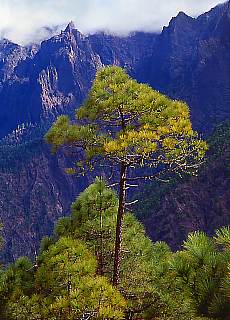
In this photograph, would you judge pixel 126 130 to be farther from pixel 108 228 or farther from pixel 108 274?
pixel 108 274

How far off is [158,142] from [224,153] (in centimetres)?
6379

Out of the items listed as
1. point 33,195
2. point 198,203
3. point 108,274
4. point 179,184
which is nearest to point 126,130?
point 108,274

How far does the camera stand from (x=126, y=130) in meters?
7.93

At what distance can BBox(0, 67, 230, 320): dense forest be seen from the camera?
267 inches

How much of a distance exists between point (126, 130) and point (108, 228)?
2.61 m

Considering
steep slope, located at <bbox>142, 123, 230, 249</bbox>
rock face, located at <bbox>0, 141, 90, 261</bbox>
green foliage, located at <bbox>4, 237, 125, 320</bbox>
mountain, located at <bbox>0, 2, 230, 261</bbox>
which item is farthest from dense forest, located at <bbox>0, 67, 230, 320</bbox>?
rock face, located at <bbox>0, 141, 90, 261</bbox>

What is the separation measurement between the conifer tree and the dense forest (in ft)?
0.06

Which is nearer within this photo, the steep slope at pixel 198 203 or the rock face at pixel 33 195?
the steep slope at pixel 198 203

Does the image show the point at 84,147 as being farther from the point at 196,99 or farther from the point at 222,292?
the point at 196,99

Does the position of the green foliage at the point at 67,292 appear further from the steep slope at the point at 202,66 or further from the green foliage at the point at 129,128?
A: the steep slope at the point at 202,66

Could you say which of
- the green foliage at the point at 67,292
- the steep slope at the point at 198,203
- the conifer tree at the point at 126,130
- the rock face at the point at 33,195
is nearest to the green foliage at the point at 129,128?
the conifer tree at the point at 126,130

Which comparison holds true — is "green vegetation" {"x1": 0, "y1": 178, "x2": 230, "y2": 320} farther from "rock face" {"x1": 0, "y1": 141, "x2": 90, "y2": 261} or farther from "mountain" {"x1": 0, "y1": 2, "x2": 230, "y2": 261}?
"rock face" {"x1": 0, "y1": 141, "x2": 90, "y2": 261}

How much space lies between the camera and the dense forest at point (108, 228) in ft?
22.3

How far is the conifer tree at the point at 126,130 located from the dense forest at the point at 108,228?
0.06 feet
